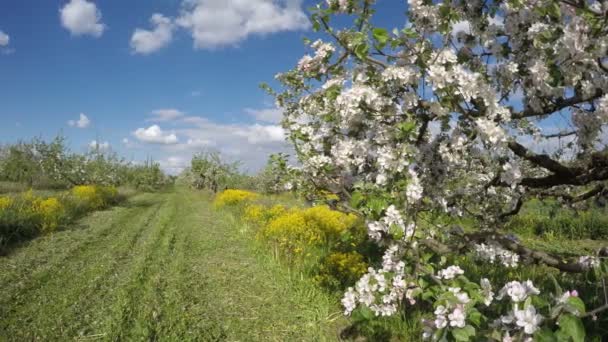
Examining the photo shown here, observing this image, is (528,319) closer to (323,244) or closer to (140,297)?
(140,297)

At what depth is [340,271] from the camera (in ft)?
19.9

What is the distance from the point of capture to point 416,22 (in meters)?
3.08

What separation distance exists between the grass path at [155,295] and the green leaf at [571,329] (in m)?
3.49

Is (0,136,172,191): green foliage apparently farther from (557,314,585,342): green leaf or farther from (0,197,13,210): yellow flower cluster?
(557,314,585,342): green leaf

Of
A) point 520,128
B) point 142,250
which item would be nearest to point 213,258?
point 142,250

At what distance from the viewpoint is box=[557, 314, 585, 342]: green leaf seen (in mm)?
1776

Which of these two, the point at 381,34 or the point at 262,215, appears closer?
the point at 381,34

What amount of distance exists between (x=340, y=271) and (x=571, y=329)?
4406 millimetres

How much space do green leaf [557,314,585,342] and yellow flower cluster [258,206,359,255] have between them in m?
5.57

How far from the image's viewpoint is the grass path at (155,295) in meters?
5.16

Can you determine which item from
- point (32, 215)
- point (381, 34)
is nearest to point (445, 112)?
point (381, 34)

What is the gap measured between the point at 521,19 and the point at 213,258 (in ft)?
26.0

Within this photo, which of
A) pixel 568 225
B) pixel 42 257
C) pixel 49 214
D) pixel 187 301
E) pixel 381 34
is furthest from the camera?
pixel 568 225

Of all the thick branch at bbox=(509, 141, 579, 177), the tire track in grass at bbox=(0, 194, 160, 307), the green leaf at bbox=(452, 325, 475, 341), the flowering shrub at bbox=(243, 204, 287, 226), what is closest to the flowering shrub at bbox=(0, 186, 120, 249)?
the tire track in grass at bbox=(0, 194, 160, 307)
